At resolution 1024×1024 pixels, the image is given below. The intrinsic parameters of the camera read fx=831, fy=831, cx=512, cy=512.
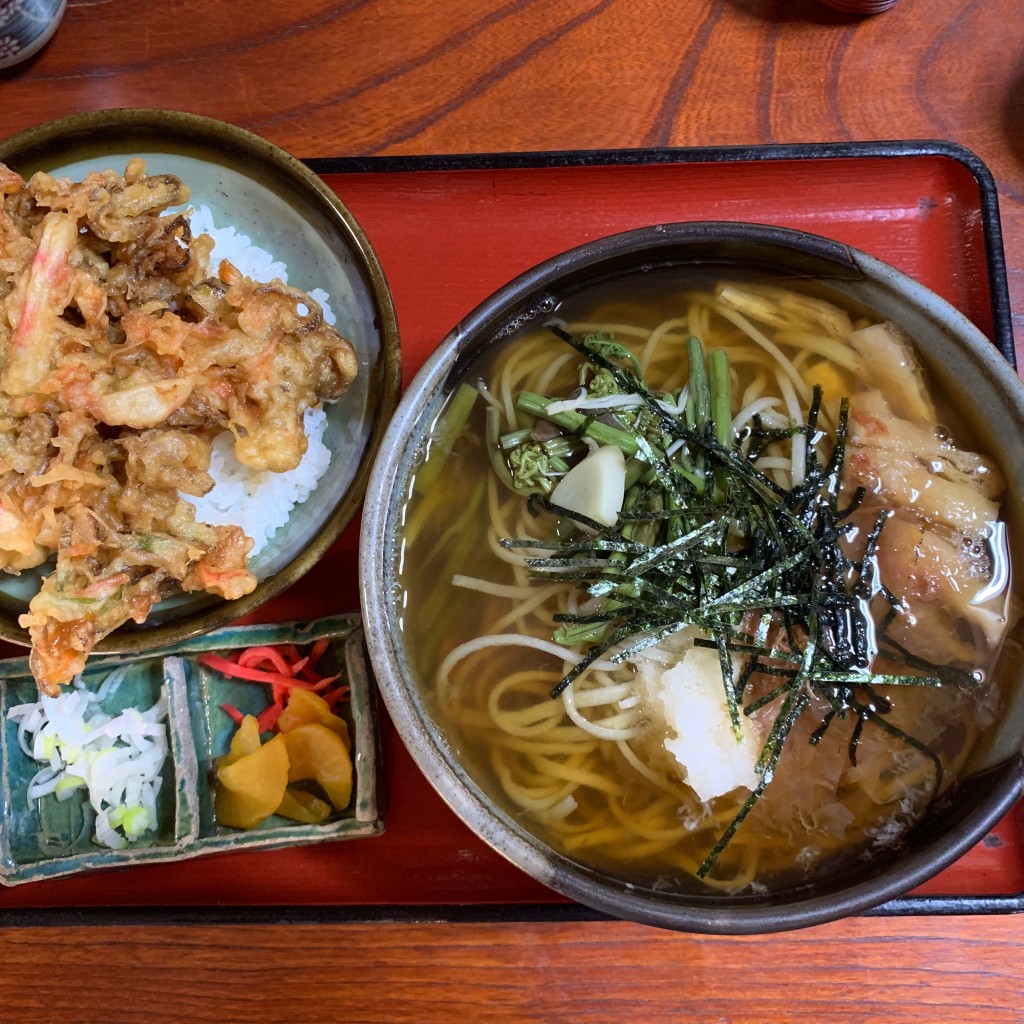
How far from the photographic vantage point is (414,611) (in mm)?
1680

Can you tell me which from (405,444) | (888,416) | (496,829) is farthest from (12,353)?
(888,416)

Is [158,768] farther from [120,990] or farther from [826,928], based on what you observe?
[826,928]

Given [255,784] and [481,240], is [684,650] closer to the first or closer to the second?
[255,784]

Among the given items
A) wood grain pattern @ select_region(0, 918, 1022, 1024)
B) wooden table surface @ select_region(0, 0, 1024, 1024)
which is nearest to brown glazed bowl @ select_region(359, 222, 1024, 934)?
wood grain pattern @ select_region(0, 918, 1022, 1024)

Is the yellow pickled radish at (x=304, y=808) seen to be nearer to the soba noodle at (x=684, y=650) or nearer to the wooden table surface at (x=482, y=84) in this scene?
the wooden table surface at (x=482, y=84)

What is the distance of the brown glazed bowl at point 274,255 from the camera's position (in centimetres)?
174

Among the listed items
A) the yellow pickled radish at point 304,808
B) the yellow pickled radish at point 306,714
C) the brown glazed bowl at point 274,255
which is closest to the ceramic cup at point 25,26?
the brown glazed bowl at point 274,255

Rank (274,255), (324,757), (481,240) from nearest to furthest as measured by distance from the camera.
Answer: (324,757)
(274,255)
(481,240)

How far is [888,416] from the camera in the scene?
163 centimetres

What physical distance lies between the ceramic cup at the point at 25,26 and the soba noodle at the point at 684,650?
1.54 metres

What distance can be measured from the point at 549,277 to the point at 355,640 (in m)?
0.88

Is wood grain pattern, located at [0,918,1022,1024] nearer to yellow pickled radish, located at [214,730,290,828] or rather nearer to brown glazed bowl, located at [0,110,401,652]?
yellow pickled radish, located at [214,730,290,828]

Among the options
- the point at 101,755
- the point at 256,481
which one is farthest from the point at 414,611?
the point at 101,755

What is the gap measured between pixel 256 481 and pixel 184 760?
0.62 metres
